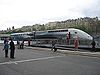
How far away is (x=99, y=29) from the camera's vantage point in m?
110

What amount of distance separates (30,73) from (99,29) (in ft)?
336

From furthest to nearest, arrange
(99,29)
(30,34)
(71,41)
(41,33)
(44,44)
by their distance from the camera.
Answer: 1. (99,29)
2. (30,34)
3. (41,33)
4. (44,44)
5. (71,41)

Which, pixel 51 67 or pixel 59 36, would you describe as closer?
pixel 51 67

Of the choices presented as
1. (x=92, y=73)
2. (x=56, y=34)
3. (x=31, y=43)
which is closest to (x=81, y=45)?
(x=31, y=43)

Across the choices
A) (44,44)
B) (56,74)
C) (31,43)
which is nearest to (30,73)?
(56,74)

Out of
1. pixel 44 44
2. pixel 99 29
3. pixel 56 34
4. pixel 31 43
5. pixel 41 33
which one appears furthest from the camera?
pixel 99 29

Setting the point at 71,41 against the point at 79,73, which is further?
the point at 71,41

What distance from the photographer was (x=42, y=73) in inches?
431

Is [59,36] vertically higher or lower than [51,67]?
higher

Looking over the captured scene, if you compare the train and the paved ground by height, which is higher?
the train

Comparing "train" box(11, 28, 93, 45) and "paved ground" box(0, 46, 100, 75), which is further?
"train" box(11, 28, 93, 45)

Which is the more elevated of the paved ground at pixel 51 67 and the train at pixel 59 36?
the train at pixel 59 36

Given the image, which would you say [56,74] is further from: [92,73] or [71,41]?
[71,41]

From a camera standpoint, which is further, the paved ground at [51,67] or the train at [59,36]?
the train at [59,36]
